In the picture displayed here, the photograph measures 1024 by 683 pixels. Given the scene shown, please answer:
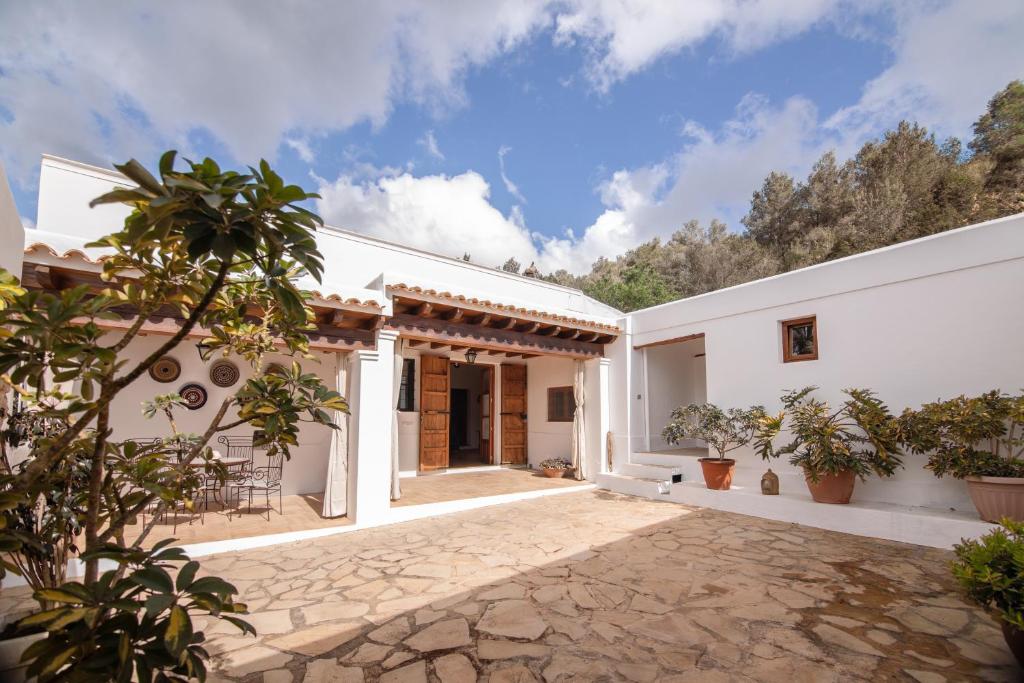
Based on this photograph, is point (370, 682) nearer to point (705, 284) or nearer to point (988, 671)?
point (988, 671)

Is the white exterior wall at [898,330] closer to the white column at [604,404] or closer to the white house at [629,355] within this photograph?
the white house at [629,355]

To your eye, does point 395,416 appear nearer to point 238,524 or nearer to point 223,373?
point 238,524

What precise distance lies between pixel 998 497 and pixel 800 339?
3.17 meters

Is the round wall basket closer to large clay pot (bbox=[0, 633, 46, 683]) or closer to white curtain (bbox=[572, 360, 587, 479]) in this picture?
large clay pot (bbox=[0, 633, 46, 683])

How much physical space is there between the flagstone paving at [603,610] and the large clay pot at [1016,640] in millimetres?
A: 174

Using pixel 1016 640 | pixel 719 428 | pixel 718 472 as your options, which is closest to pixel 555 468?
pixel 718 472

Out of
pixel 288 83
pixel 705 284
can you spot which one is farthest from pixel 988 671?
pixel 705 284

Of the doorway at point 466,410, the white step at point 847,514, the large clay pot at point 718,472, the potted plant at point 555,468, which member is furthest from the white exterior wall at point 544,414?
the large clay pot at point 718,472

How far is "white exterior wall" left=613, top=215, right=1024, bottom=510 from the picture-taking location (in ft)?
18.5

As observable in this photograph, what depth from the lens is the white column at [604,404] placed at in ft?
31.8

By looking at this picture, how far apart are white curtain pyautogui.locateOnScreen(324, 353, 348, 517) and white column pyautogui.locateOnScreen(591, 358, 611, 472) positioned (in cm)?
527

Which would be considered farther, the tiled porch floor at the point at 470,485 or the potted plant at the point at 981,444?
the tiled porch floor at the point at 470,485

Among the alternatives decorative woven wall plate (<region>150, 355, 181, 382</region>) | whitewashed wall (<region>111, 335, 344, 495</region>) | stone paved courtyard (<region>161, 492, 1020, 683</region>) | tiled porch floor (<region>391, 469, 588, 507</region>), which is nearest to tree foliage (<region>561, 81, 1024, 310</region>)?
tiled porch floor (<region>391, 469, 588, 507</region>)

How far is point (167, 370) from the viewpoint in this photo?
7.40m
